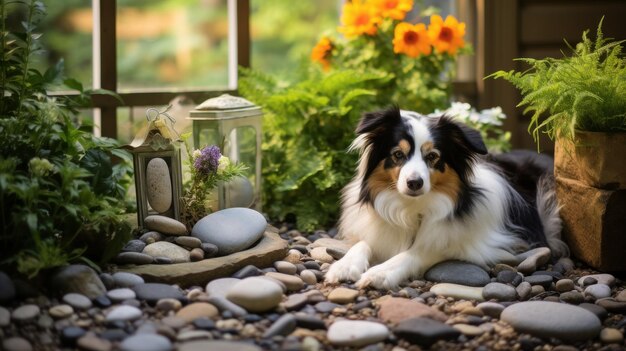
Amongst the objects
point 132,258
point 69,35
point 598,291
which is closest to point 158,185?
point 132,258

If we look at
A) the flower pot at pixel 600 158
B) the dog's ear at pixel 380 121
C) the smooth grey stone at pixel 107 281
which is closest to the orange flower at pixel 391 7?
the dog's ear at pixel 380 121

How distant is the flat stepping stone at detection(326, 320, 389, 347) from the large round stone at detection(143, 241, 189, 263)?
98 cm

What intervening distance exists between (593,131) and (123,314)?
8.21 ft

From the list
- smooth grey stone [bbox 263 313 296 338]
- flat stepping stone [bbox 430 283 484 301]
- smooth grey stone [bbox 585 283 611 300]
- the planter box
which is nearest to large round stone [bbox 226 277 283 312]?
smooth grey stone [bbox 263 313 296 338]

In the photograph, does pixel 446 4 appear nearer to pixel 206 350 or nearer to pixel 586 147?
pixel 586 147

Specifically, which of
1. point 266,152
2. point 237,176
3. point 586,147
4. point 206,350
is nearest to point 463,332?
point 206,350

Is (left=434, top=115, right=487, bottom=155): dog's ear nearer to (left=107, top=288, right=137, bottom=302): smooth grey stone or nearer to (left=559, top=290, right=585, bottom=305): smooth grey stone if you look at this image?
(left=559, top=290, right=585, bottom=305): smooth grey stone

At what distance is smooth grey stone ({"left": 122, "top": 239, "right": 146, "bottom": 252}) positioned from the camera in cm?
331

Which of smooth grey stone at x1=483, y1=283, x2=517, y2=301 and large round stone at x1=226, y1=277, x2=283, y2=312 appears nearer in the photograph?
large round stone at x1=226, y1=277, x2=283, y2=312

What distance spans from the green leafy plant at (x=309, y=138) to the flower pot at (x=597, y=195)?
53.4 inches

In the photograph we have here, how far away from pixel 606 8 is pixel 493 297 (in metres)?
3.43

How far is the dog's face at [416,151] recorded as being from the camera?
3.41 metres

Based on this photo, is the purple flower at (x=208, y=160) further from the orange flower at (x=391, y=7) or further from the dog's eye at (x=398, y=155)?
the orange flower at (x=391, y=7)

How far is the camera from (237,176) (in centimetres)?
402
